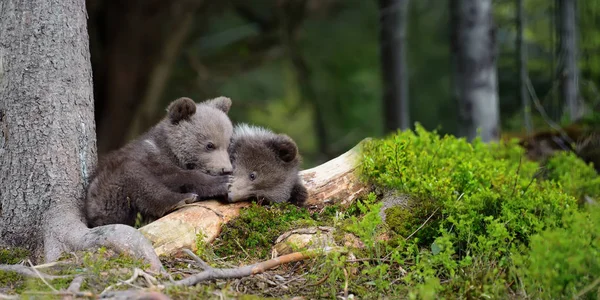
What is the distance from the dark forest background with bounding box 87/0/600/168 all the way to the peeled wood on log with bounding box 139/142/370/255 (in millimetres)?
3860

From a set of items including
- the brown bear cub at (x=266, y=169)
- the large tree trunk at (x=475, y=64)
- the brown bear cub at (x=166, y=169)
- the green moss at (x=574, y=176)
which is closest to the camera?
the brown bear cub at (x=166, y=169)

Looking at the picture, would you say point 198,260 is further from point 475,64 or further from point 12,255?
point 475,64

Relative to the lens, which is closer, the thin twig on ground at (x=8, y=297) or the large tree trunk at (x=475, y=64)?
the thin twig on ground at (x=8, y=297)

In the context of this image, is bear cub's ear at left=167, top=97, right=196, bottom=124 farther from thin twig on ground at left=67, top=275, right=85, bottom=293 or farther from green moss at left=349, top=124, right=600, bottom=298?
thin twig on ground at left=67, top=275, right=85, bottom=293

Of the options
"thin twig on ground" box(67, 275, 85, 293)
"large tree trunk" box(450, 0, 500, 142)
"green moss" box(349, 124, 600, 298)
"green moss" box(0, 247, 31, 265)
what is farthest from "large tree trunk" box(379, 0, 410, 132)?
"thin twig on ground" box(67, 275, 85, 293)

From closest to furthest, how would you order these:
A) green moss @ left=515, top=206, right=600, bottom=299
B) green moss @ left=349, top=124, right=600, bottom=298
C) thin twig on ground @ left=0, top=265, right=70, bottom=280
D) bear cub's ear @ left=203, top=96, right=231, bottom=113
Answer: green moss @ left=515, top=206, right=600, bottom=299 < thin twig on ground @ left=0, top=265, right=70, bottom=280 < green moss @ left=349, top=124, right=600, bottom=298 < bear cub's ear @ left=203, top=96, right=231, bottom=113

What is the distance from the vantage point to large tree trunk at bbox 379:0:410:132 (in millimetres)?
10922

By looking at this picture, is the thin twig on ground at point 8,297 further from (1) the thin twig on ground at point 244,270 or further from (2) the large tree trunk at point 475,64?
(2) the large tree trunk at point 475,64

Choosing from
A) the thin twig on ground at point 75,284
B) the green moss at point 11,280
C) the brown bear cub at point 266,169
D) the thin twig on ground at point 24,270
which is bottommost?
the green moss at point 11,280

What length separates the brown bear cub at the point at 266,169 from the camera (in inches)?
229

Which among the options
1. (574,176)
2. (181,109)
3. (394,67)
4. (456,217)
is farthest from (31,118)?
(394,67)

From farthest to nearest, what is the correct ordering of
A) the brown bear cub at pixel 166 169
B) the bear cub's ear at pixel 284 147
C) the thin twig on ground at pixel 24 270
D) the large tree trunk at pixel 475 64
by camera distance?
the large tree trunk at pixel 475 64 < the bear cub's ear at pixel 284 147 < the brown bear cub at pixel 166 169 < the thin twig on ground at pixel 24 270

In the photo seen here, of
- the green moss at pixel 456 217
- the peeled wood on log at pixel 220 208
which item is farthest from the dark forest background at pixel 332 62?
the peeled wood on log at pixel 220 208

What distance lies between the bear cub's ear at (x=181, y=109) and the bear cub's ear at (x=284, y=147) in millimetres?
803
